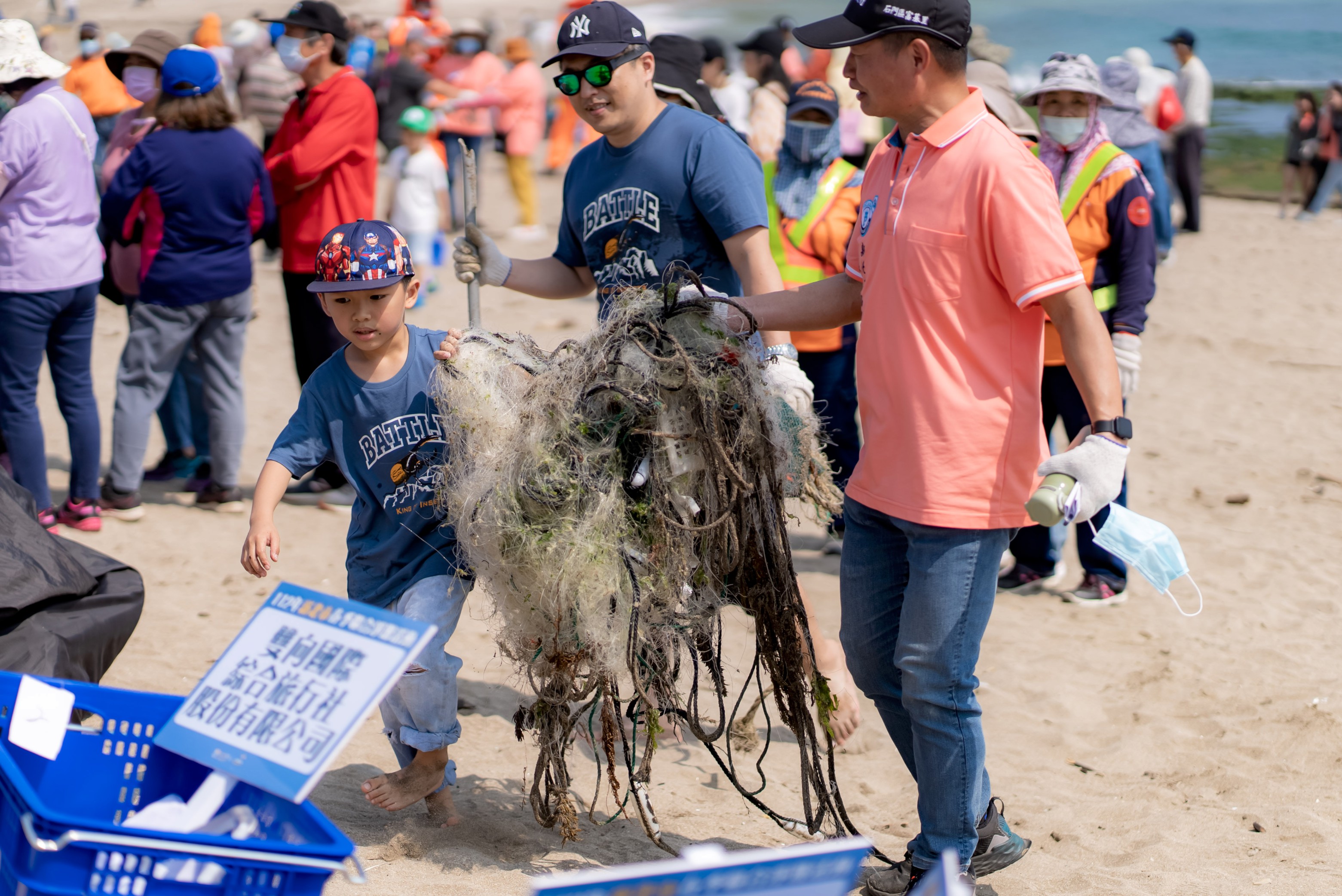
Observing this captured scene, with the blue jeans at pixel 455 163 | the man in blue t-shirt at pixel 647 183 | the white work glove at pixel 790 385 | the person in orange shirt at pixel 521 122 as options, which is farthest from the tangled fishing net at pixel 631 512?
the person in orange shirt at pixel 521 122

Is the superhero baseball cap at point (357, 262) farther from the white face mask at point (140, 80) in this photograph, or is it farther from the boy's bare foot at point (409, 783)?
the white face mask at point (140, 80)

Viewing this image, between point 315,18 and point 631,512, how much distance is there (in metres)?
3.79

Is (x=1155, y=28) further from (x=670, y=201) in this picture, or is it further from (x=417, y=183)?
(x=670, y=201)

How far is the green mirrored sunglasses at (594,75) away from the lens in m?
3.27

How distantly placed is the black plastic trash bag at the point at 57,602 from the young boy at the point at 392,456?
26.0 inches

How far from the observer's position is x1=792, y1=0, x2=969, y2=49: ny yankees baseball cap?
8.23 ft

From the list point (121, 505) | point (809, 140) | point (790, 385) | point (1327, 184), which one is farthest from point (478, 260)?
point (1327, 184)

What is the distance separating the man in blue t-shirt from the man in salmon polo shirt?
1.86 feet

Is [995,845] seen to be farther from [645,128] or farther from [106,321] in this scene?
[106,321]

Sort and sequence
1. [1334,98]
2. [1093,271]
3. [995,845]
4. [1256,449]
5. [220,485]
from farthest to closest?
[1334,98]
[1256,449]
[220,485]
[1093,271]
[995,845]

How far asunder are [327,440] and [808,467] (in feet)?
3.99

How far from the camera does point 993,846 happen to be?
Answer: 9.68 feet

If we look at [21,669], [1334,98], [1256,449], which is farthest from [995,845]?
[1334,98]

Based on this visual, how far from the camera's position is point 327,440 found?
312 cm
